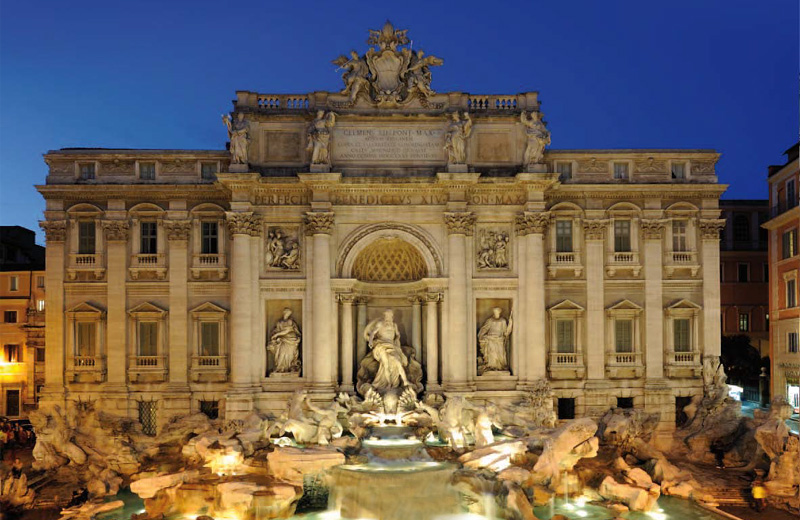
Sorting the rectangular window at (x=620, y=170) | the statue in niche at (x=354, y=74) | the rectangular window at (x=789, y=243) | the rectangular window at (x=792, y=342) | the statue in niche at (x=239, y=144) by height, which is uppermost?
the statue in niche at (x=354, y=74)

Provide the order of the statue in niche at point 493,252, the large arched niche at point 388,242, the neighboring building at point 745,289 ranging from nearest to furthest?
1. the large arched niche at point 388,242
2. the statue in niche at point 493,252
3. the neighboring building at point 745,289

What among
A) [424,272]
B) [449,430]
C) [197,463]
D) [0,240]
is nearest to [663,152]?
[424,272]

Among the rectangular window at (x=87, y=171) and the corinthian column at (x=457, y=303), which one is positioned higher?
the rectangular window at (x=87, y=171)

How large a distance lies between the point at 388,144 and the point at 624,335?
40.7 ft

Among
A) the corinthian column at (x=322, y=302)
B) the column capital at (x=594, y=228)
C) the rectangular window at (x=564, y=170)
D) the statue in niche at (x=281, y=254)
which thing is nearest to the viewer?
the corinthian column at (x=322, y=302)

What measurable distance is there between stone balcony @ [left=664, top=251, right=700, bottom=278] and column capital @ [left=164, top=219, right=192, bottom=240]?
1967cm

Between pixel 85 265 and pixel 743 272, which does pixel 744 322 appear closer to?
pixel 743 272

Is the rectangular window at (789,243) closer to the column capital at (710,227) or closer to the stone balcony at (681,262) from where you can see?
the column capital at (710,227)

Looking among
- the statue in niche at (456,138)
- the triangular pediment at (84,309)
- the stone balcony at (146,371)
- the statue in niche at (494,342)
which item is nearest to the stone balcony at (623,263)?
the statue in niche at (494,342)

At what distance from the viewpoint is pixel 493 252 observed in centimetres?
2691

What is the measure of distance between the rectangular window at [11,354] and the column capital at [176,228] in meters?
14.7

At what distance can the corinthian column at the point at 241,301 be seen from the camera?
26031mm

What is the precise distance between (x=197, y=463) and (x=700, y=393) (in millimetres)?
19516

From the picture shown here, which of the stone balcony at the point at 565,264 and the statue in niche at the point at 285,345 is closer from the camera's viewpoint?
the statue in niche at the point at 285,345
